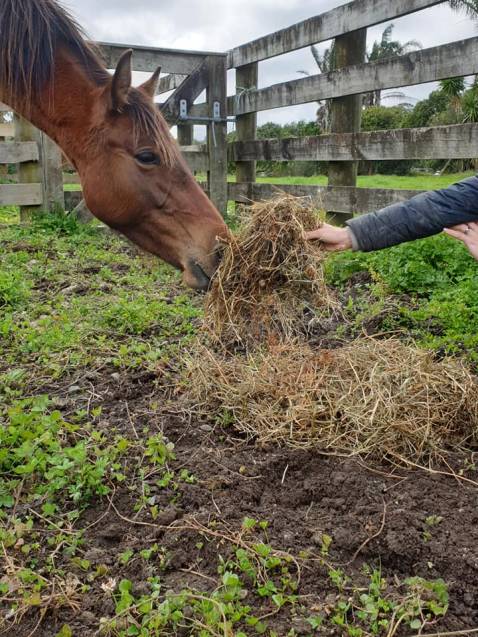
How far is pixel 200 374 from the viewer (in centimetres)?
275

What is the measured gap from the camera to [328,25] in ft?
19.0

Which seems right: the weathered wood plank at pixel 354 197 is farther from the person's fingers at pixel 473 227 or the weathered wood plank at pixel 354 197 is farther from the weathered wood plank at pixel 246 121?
the person's fingers at pixel 473 227

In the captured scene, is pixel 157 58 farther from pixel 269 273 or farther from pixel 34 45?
pixel 269 273

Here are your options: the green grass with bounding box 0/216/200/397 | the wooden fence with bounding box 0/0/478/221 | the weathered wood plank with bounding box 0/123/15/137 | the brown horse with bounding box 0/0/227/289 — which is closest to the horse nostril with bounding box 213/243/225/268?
the brown horse with bounding box 0/0/227/289

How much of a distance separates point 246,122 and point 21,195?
316 cm

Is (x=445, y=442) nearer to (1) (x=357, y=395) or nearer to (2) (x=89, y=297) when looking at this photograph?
(1) (x=357, y=395)

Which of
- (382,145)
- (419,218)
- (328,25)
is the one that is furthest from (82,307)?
(328,25)

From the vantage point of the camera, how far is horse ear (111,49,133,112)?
2516mm

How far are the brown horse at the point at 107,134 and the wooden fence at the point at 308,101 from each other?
1.51m

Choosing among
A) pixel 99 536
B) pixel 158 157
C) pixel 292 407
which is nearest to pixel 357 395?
pixel 292 407

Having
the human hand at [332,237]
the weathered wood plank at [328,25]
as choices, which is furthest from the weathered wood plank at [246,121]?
the human hand at [332,237]

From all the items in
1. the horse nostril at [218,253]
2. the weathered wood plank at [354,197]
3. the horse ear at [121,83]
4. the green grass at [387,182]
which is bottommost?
the horse nostril at [218,253]

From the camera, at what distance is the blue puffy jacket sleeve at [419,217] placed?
8.29ft

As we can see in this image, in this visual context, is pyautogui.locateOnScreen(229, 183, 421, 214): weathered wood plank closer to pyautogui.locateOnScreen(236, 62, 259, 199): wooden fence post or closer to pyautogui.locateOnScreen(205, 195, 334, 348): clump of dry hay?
pyautogui.locateOnScreen(236, 62, 259, 199): wooden fence post
